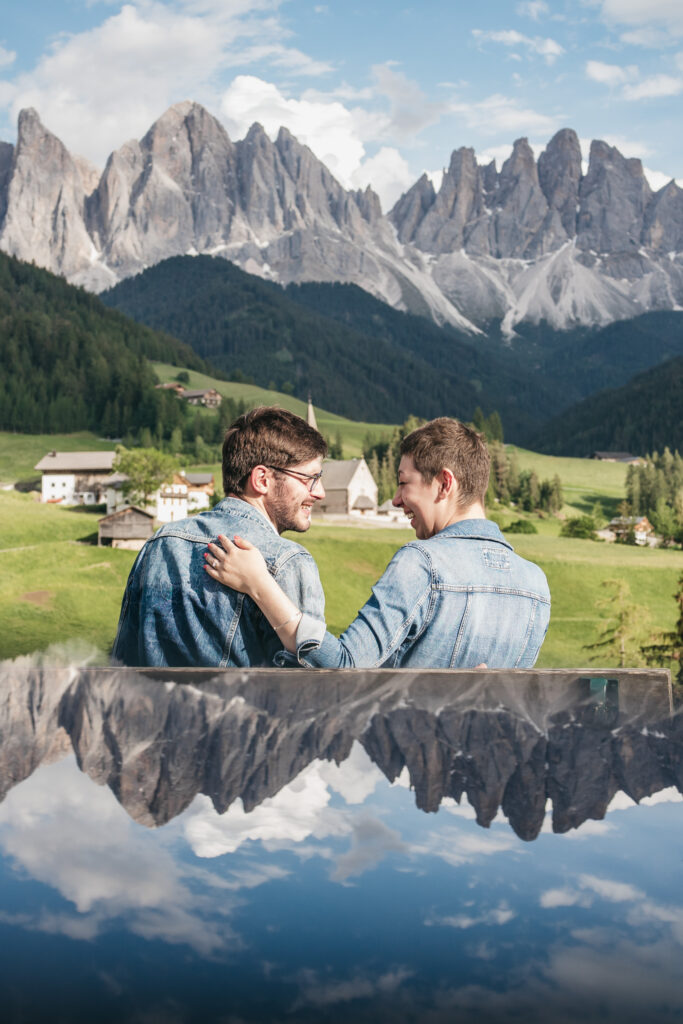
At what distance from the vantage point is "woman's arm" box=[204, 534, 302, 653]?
473cm

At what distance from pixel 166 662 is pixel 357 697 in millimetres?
2117

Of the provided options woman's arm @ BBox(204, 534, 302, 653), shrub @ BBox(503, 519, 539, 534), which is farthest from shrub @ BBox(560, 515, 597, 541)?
woman's arm @ BBox(204, 534, 302, 653)

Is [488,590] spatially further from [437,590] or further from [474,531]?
[474,531]

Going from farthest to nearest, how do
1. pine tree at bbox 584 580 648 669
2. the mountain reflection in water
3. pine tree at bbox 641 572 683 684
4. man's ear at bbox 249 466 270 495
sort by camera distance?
1. pine tree at bbox 584 580 648 669
2. pine tree at bbox 641 572 683 684
3. man's ear at bbox 249 466 270 495
4. the mountain reflection in water

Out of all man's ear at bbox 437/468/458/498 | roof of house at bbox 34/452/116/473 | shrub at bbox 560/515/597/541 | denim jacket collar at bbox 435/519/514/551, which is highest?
roof of house at bbox 34/452/116/473

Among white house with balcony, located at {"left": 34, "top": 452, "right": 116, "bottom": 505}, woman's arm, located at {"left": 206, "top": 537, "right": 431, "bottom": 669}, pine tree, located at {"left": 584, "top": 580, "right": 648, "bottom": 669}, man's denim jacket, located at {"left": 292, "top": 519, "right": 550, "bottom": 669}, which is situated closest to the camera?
woman's arm, located at {"left": 206, "top": 537, "right": 431, "bottom": 669}

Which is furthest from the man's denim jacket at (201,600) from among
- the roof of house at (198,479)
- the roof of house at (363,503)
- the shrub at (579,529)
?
the roof of house at (363,503)

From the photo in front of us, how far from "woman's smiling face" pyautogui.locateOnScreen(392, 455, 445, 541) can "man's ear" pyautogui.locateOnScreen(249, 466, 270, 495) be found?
0.82m

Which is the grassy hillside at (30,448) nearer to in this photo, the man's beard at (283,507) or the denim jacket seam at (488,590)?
the man's beard at (283,507)

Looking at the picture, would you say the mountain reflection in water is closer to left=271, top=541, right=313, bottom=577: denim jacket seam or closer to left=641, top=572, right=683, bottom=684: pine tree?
left=271, top=541, right=313, bottom=577: denim jacket seam

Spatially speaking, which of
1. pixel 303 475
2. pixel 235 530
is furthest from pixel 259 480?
pixel 235 530

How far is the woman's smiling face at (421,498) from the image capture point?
19.4ft

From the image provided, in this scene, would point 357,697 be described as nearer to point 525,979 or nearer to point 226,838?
point 226,838

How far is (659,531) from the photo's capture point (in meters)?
152
